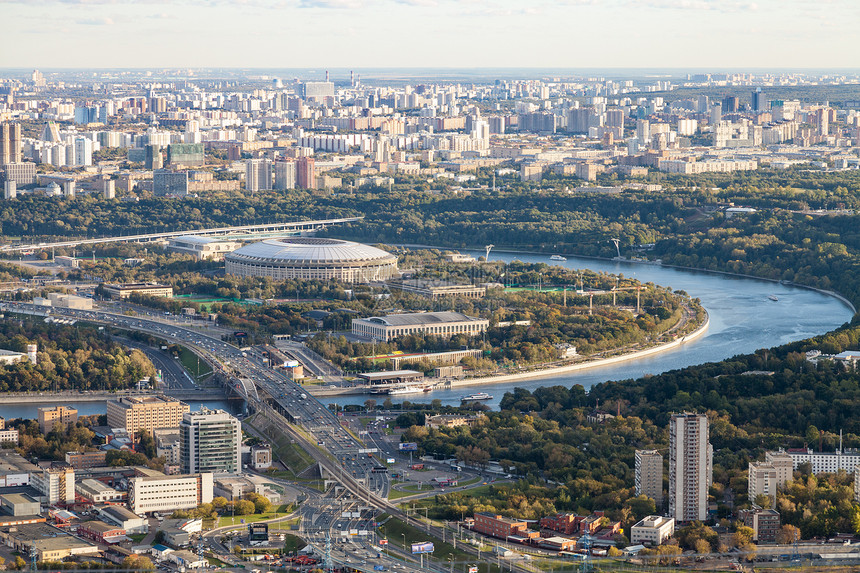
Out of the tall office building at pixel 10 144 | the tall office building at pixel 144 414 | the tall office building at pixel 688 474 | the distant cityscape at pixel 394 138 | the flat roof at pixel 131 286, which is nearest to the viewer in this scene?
the tall office building at pixel 688 474

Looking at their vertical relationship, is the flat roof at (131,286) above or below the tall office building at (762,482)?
below

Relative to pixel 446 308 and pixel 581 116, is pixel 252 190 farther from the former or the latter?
pixel 581 116

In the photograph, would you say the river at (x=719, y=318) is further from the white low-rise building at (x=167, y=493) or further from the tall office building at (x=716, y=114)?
the tall office building at (x=716, y=114)

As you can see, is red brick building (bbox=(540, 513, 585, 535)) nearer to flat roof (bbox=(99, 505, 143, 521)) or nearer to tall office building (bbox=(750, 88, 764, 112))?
flat roof (bbox=(99, 505, 143, 521))

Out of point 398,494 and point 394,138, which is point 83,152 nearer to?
point 394,138

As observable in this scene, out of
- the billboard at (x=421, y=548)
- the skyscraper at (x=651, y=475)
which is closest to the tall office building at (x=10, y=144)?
the skyscraper at (x=651, y=475)
